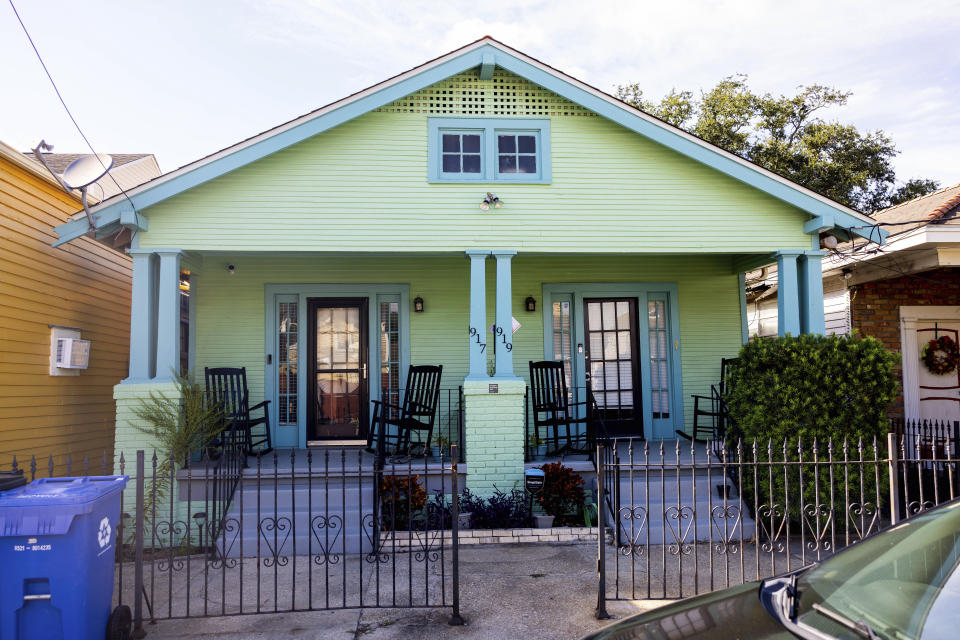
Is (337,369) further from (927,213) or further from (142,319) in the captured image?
(927,213)

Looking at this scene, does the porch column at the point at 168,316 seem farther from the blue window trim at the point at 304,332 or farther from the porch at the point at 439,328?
the blue window trim at the point at 304,332

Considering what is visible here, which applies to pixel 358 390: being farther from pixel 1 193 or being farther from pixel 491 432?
pixel 1 193

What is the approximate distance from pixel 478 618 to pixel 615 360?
5.27m

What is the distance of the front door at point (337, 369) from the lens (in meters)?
8.64

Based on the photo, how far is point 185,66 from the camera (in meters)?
7.08

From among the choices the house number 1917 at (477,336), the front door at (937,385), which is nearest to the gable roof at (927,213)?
the front door at (937,385)

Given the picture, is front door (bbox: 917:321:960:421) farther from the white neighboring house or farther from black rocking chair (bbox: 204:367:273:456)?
black rocking chair (bbox: 204:367:273:456)

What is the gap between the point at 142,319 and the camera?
21.6 feet

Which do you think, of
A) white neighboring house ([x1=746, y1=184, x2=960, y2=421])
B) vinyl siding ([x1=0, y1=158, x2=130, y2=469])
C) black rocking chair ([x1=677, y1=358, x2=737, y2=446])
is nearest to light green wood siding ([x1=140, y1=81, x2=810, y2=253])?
vinyl siding ([x1=0, y1=158, x2=130, y2=469])

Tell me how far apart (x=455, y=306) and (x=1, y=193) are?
16.2 ft

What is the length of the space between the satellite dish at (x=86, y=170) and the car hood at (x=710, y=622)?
5.55m

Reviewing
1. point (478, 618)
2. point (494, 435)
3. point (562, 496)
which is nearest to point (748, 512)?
point (562, 496)

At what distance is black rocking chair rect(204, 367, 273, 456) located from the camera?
24.2 feet

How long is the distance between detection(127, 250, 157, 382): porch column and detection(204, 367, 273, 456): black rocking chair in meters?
0.71
